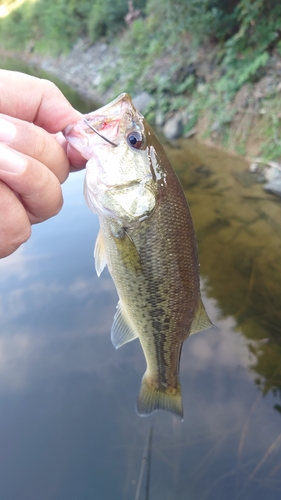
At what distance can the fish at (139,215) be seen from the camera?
1.80 meters

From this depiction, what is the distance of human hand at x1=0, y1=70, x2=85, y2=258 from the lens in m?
1.45

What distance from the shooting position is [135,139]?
1.86 m

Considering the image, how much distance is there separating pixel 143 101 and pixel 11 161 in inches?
417

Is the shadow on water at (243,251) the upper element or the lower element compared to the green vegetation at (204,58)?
lower

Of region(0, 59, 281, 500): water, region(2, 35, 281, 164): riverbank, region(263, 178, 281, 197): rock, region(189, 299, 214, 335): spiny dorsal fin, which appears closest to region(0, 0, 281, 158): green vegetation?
region(2, 35, 281, 164): riverbank

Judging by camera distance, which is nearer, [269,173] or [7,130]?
[7,130]

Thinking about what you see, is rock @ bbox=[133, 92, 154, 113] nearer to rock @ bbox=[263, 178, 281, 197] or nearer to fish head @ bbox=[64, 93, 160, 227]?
rock @ bbox=[263, 178, 281, 197]

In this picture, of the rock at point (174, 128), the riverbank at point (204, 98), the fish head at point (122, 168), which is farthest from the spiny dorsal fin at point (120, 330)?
the rock at point (174, 128)

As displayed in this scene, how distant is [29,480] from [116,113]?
→ 335 centimetres

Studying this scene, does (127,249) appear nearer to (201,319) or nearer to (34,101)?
(201,319)

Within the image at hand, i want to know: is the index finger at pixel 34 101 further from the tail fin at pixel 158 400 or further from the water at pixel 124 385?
the water at pixel 124 385

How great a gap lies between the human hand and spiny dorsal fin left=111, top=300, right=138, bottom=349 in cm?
86

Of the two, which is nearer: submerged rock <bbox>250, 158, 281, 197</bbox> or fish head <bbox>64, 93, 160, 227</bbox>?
fish head <bbox>64, 93, 160, 227</bbox>

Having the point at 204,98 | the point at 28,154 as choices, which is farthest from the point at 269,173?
the point at 28,154
